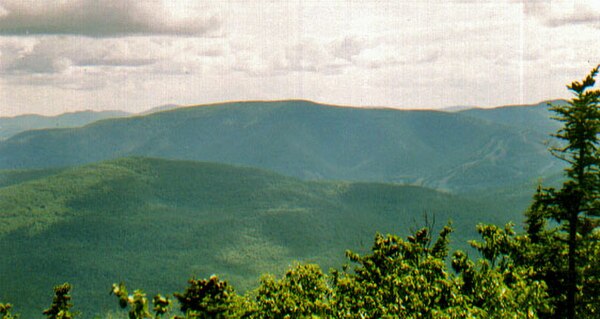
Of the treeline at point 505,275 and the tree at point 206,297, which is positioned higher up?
the tree at point 206,297

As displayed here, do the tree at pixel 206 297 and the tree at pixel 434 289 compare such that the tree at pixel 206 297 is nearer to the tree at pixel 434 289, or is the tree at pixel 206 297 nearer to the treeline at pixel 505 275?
the treeline at pixel 505 275

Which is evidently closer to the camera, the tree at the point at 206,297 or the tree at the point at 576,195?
the tree at the point at 206,297

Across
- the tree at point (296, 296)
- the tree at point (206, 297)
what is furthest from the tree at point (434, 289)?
the tree at point (206, 297)

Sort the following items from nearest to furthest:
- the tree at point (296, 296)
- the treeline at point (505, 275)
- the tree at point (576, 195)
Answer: the treeline at point (505, 275)
the tree at point (576, 195)
the tree at point (296, 296)

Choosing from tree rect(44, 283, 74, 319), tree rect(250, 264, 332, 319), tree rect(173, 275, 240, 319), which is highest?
tree rect(173, 275, 240, 319)

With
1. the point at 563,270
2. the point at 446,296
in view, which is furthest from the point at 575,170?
the point at 446,296

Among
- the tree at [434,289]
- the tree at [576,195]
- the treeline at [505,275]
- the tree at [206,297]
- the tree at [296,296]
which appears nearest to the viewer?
the tree at [206,297]

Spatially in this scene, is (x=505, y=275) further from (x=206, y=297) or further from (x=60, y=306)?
(x=60, y=306)

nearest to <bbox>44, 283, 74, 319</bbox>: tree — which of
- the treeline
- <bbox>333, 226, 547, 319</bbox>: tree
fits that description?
the treeline

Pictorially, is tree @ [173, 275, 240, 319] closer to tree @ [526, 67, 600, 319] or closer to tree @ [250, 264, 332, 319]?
tree @ [250, 264, 332, 319]

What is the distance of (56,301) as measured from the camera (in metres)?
39.1

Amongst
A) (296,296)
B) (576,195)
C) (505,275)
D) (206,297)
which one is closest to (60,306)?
(296,296)

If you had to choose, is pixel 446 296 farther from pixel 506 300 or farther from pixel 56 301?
pixel 56 301

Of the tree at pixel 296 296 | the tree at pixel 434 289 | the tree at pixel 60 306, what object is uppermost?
A: the tree at pixel 434 289
